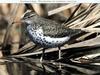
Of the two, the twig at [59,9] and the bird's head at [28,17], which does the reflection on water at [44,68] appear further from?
the twig at [59,9]

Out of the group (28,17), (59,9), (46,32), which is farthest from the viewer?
(59,9)

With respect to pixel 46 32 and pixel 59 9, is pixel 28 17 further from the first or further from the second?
pixel 59 9

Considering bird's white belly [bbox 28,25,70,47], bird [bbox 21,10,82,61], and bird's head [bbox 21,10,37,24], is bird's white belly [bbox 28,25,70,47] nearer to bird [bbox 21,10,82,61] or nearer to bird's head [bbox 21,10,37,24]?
bird [bbox 21,10,82,61]

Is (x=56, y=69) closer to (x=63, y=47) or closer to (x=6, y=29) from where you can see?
(x=63, y=47)

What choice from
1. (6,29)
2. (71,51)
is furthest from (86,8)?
(6,29)

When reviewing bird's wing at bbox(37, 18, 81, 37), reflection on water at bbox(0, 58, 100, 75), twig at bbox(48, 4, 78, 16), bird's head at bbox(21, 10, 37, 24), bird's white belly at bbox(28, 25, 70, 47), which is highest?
twig at bbox(48, 4, 78, 16)

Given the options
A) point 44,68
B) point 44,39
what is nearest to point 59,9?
point 44,39

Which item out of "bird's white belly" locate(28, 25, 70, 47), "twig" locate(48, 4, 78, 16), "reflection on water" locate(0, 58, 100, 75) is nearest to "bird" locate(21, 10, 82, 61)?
"bird's white belly" locate(28, 25, 70, 47)

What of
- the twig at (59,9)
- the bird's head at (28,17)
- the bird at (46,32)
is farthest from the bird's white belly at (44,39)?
the twig at (59,9)
